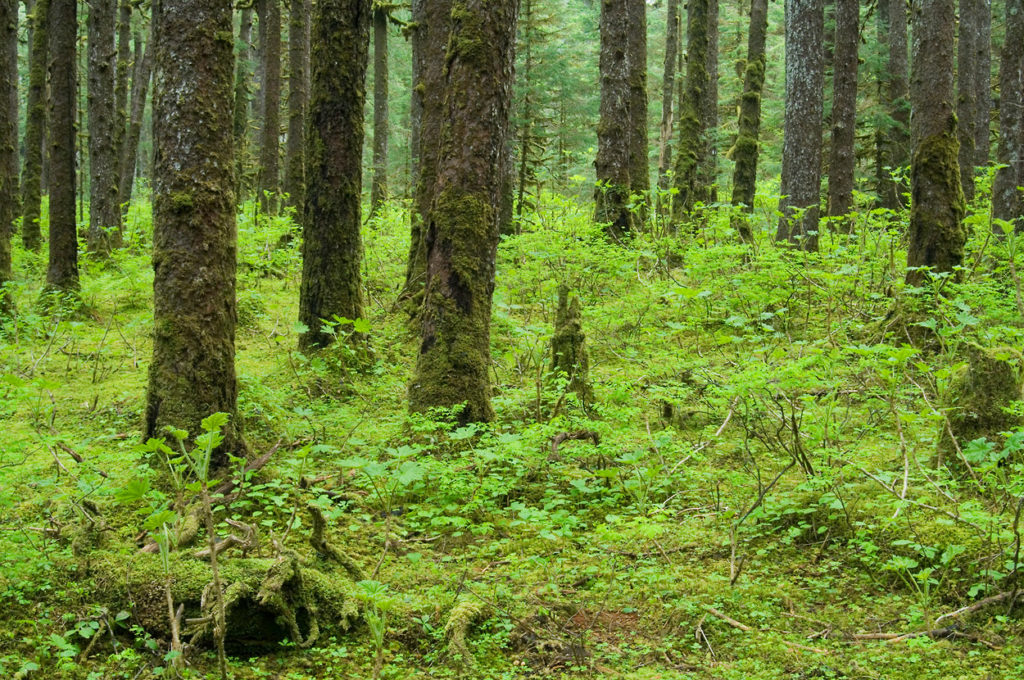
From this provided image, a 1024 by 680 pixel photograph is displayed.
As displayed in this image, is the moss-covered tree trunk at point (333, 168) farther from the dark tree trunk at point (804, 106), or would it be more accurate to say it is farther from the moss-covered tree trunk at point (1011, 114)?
the moss-covered tree trunk at point (1011, 114)

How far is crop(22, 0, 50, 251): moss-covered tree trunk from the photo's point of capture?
14758 millimetres

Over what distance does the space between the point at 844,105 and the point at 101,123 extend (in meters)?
14.4

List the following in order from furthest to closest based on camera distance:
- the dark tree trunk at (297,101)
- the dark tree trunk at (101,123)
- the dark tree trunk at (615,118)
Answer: the dark tree trunk at (297,101), the dark tree trunk at (101,123), the dark tree trunk at (615,118)

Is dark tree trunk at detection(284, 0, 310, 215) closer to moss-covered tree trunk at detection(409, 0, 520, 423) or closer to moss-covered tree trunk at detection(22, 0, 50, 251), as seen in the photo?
moss-covered tree trunk at detection(22, 0, 50, 251)

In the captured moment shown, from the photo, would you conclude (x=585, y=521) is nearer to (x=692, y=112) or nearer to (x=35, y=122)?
(x=692, y=112)

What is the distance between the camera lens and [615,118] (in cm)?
1312

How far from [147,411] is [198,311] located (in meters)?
0.81

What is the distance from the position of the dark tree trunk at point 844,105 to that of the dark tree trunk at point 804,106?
1.00 metres

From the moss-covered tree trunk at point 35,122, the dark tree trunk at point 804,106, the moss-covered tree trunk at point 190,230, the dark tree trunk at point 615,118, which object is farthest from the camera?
the moss-covered tree trunk at point 35,122

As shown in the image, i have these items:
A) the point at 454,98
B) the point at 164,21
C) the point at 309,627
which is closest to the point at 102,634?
the point at 309,627

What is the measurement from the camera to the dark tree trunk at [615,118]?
511 inches

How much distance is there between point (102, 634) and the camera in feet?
11.3

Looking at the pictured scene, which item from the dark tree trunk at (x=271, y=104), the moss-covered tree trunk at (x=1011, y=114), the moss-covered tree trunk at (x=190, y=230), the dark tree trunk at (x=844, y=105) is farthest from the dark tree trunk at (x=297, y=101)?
the moss-covered tree trunk at (x=1011, y=114)

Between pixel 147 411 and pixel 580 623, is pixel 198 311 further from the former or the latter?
pixel 580 623
